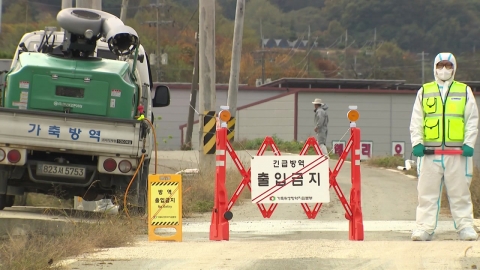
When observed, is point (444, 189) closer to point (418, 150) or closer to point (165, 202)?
point (418, 150)

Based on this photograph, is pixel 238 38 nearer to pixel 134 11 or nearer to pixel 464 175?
pixel 464 175

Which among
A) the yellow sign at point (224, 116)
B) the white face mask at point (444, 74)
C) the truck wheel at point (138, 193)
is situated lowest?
the truck wheel at point (138, 193)

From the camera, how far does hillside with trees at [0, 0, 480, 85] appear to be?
76.9 m

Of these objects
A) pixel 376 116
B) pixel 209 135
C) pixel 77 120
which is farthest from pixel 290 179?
pixel 376 116

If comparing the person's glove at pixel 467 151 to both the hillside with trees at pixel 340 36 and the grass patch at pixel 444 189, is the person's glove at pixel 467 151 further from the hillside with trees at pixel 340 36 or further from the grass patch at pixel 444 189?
the hillside with trees at pixel 340 36

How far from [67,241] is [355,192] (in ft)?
11.4

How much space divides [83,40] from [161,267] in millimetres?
6140

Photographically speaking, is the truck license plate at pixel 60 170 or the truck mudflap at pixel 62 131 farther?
the truck license plate at pixel 60 170

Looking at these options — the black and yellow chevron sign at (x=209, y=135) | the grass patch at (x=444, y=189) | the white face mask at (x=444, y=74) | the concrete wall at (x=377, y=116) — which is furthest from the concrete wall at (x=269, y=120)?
the white face mask at (x=444, y=74)

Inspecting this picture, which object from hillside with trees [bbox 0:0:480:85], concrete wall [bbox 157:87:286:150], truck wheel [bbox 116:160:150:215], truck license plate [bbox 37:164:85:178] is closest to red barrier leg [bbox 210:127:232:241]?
truck wheel [bbox 116:160:150:215]

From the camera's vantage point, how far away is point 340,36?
108 metres

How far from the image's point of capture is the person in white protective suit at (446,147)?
11234 mm

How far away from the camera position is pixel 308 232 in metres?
13.0

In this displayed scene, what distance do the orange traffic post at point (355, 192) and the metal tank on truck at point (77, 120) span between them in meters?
2.83
